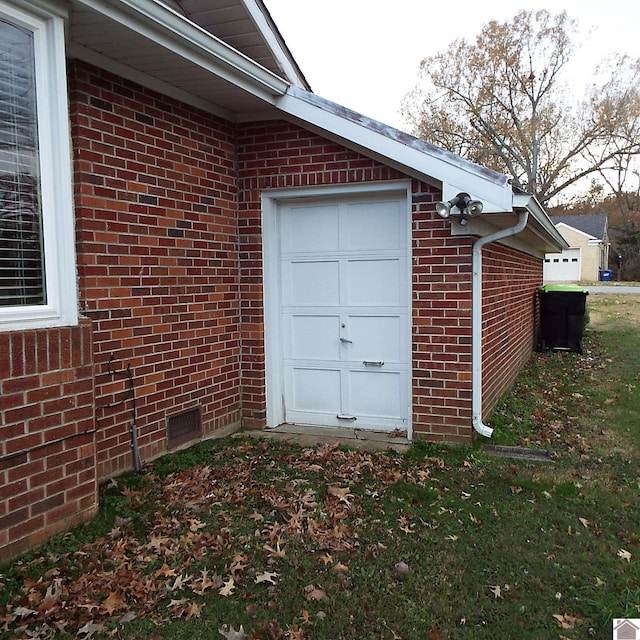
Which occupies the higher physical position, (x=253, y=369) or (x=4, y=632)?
(x=253, y=369)

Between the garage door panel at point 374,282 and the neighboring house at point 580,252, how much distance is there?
35.1 m

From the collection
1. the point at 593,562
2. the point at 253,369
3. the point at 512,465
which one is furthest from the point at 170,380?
the point at 593,562

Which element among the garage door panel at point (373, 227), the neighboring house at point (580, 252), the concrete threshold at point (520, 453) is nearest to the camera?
the concrete threshold at point (520, 453)

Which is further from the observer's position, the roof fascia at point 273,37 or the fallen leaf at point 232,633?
the roof fascia at point 273,37

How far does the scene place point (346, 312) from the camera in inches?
232

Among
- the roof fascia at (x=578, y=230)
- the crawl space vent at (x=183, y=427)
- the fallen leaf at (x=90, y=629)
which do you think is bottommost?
the fallen leaf at (x=90, y=629)

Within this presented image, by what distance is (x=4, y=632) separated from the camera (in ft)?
8.66

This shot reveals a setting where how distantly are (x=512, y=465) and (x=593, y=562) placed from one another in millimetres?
1519

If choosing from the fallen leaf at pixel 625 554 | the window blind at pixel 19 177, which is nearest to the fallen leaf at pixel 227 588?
the window blind at pixel 19 177

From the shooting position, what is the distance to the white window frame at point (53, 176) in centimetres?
328

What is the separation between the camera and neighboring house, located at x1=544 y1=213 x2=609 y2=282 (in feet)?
131

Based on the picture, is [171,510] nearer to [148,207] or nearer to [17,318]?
[17,318]

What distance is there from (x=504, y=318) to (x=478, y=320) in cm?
207

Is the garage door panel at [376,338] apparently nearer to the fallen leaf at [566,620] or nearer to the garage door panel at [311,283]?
the garage door panel at [311,283]
